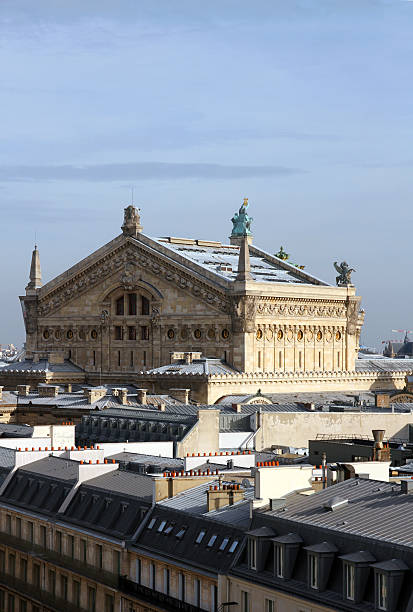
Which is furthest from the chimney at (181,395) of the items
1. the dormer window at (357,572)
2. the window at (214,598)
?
the dormer window at (357,572)

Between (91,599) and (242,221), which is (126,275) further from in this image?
(91,599)

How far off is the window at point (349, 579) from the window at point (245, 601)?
4.77 m

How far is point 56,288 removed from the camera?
13675 cm

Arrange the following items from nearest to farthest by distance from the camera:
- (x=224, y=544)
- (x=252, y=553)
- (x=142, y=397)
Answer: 1. (x=252, y=553)
2. (x=224, y=544)
3. (x=142, y=397)

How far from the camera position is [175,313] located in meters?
127

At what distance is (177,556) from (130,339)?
85.2 meters

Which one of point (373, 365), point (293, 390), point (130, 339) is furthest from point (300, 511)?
point (373, 365)

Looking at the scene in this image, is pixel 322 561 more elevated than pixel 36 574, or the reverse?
pixel 322 561

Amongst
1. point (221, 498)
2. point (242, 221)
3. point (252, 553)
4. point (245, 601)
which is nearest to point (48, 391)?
point (242, 221)

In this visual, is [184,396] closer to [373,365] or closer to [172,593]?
[373,365]

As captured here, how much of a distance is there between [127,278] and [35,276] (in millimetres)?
13190

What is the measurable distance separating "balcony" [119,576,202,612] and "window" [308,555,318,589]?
621 cm

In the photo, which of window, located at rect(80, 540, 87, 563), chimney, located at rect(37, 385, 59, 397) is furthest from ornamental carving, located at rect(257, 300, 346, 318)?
window, located at rect(80, 540, 87, 563)

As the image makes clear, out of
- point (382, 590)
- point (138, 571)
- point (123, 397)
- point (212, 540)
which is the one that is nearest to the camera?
point (382, 590)
